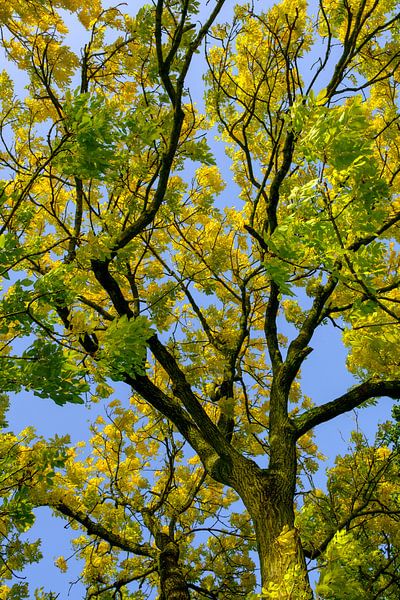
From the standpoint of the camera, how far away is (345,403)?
4711 millimetres

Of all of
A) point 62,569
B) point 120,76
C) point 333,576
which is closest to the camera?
point 333,576

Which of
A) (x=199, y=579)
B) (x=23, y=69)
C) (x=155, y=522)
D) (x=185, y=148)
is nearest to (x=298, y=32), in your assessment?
(x=185, y=148)

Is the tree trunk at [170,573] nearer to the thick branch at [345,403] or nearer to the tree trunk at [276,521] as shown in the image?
the tree trunk at [276,521]

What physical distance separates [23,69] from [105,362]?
13.2 ft

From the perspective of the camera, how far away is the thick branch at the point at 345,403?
15.3 feet

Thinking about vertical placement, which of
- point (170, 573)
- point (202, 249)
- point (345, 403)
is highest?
point (202, 249)

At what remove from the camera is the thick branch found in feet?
15.3

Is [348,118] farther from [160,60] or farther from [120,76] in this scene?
[120,76]

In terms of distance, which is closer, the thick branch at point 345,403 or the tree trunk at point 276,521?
the tree trunk at point 276,521

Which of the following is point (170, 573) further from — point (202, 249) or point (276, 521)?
point (202, 249)

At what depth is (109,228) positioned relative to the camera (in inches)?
194

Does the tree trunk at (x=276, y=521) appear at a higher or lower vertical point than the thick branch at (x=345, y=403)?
lower

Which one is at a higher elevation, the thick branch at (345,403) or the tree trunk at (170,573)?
the thick branch at (345,403)

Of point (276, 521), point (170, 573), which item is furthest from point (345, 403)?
point (170, 573)
